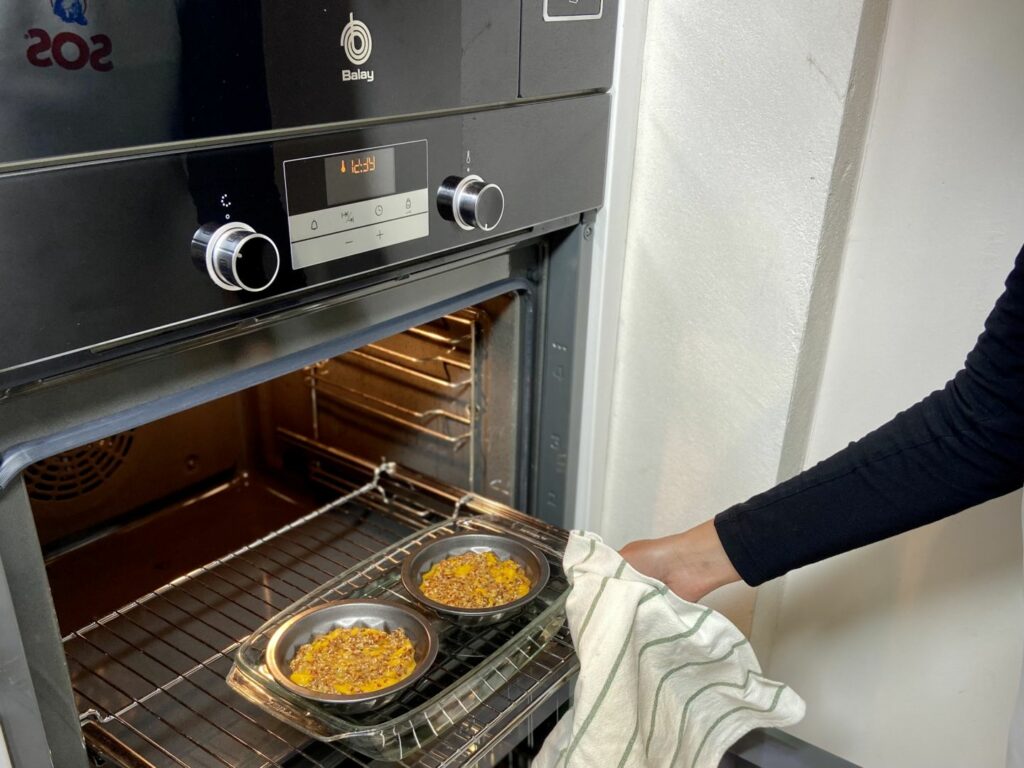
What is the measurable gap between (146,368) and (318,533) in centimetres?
59

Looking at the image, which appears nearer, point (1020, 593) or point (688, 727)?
point (688, 727)

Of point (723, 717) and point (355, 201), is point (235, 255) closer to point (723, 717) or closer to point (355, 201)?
point (355, 201)

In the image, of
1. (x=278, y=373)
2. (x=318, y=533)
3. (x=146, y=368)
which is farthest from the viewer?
(x=318, y=533)

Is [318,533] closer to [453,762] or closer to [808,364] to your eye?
[453,762]

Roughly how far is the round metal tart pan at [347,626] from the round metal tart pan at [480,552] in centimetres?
3

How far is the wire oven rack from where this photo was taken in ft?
2.78

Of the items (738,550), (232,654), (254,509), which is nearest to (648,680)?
(738,550)

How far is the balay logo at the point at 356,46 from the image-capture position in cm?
70

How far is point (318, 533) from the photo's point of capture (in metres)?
1.23

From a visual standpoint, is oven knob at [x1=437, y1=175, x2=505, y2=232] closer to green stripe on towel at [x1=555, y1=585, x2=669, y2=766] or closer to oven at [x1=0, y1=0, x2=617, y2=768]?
oven at [x1=0, y1=0, x2=617, y2=768]

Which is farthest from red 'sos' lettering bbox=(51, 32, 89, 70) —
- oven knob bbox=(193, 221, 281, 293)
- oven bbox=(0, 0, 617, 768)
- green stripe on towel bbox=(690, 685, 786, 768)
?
green stripe on towel bbox=(690, 685, 786, 768)

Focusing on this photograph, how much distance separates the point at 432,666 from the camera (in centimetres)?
91

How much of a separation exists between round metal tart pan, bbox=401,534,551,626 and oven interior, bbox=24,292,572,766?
1.4 inches

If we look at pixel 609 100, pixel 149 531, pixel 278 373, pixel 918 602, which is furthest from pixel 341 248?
pixel 918 602
